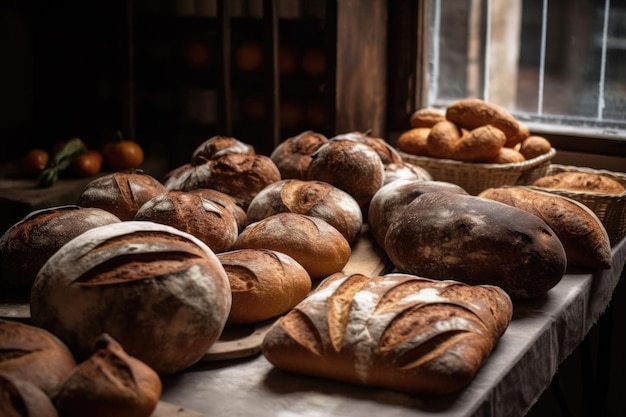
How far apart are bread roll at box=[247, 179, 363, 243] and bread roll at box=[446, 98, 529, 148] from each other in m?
0.90

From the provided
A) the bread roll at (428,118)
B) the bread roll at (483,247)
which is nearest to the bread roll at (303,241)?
the bread roll at (483,247)

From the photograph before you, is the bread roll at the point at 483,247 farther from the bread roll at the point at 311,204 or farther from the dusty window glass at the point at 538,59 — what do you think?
the dusty window glass at the point at 538,59

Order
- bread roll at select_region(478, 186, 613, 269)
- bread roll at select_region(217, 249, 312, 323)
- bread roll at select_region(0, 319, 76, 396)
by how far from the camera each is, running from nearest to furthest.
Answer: bread roll at select_region(0, 319, 76, 396), bread roll at select_region(217, 249, 312, 323), bread roll at select_region(478, 186, 613, 269)

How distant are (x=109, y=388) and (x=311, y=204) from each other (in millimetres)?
1153

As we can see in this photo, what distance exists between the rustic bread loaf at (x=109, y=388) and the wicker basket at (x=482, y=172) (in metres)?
1.87

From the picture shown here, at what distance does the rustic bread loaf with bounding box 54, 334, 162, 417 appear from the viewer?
1265 millimetres

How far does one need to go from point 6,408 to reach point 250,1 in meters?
3.09

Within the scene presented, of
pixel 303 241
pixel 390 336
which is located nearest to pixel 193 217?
pixel 303 241

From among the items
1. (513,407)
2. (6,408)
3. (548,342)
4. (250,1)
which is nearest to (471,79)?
(250,1)

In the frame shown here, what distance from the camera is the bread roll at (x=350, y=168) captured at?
8.31 ft

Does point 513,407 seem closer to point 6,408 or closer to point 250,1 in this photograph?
point 6,408

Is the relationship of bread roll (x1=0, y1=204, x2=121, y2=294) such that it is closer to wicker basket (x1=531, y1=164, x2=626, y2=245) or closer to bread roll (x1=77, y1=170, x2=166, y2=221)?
bread roll (x1=77, y1=170, x2=166, y2=221)

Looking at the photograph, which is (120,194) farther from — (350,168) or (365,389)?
(365,389)

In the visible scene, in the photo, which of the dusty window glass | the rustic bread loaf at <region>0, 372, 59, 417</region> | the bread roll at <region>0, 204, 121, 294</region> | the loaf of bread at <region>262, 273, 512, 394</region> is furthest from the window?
the rustic bread loaf at <region>0, 372, 59, 417</region>
